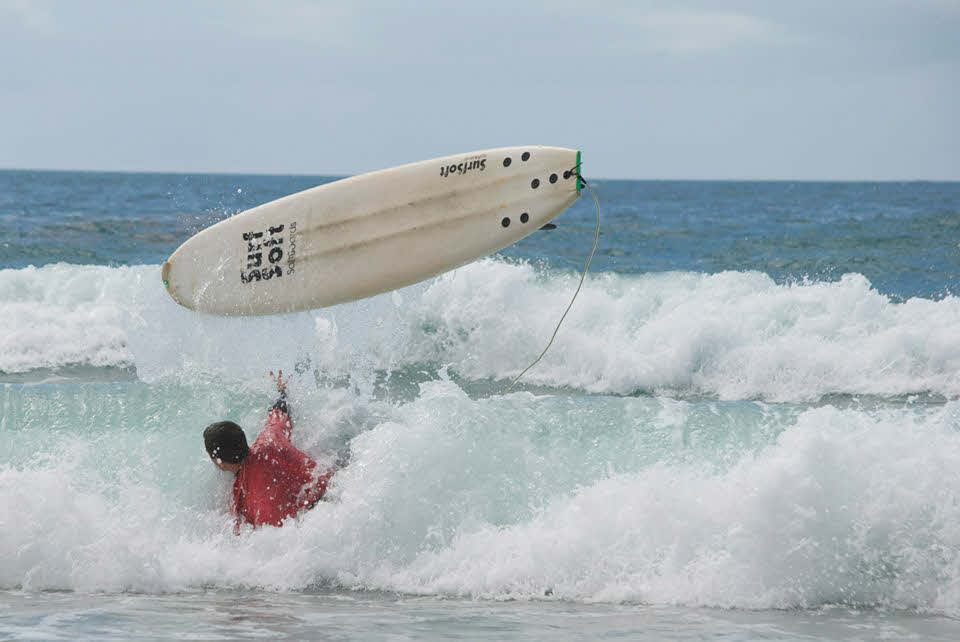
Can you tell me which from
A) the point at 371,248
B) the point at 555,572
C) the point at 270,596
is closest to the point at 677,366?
the point at 371,248

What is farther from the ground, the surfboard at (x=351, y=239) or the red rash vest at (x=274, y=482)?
the surfboard at (x=351, y=239)

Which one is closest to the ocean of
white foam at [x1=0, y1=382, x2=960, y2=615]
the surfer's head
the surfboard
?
white foam at [x1=0, y1=382, x2=960, y2=615]

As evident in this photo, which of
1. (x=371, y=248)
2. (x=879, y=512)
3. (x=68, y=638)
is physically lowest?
(x=68, y=638)

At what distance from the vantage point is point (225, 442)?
18.2ft

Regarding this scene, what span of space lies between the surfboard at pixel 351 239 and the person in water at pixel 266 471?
1.25m

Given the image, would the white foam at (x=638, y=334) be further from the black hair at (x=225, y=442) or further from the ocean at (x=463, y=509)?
the black hair at (x=225, y=442)

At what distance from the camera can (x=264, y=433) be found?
5656 millimetres

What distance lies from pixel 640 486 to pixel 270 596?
1796 mm

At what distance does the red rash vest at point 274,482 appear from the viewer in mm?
5535

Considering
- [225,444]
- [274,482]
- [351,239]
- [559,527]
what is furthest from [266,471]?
[351,239]

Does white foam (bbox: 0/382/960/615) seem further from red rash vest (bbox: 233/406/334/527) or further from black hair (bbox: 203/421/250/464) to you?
black hair (bbox: 203/421/250/464)

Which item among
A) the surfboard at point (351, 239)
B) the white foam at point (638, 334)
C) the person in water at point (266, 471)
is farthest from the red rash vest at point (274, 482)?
the white foam at point (638, 334)

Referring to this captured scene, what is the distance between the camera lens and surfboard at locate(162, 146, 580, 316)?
6492 millimetres

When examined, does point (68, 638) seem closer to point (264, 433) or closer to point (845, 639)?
point (264, 433)
